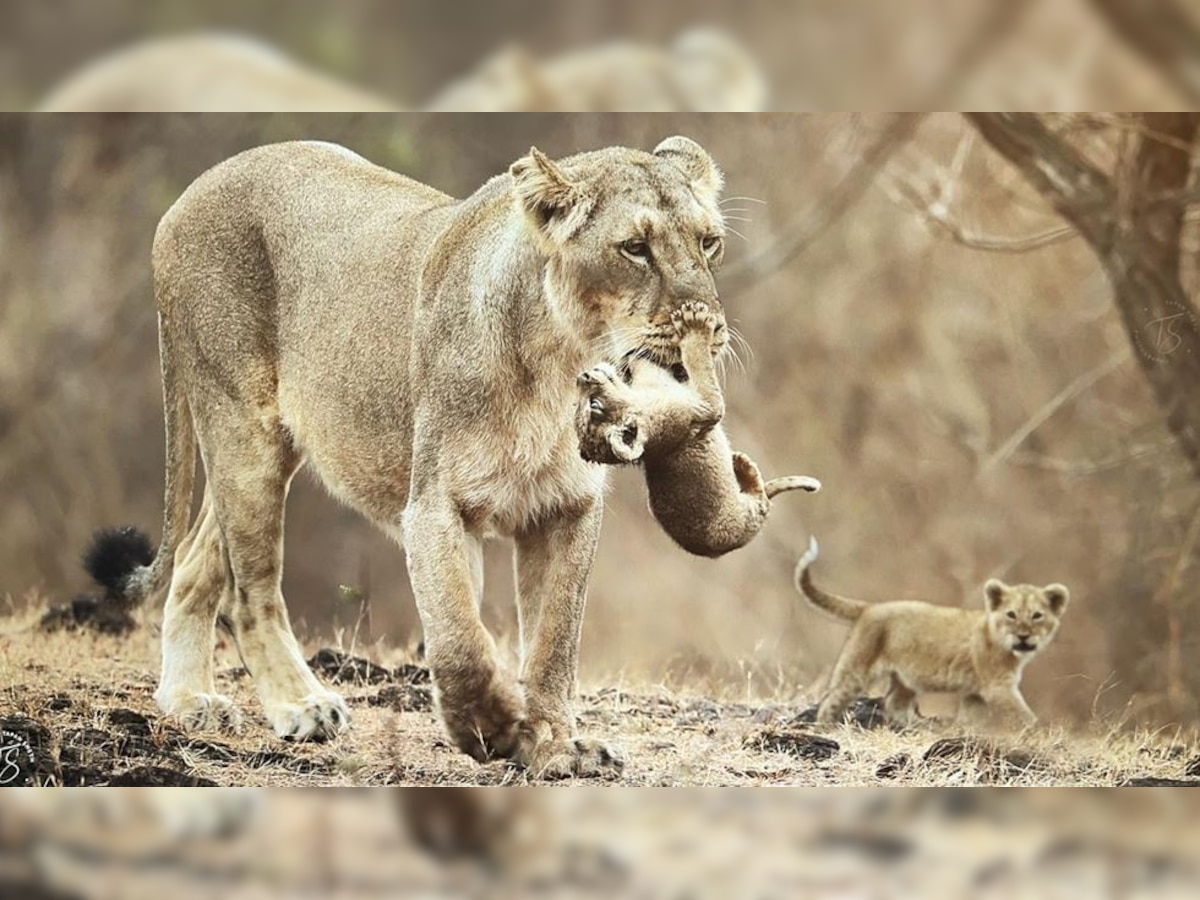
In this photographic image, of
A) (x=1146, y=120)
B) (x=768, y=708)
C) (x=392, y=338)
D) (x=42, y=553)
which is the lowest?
(x=768, y=708)

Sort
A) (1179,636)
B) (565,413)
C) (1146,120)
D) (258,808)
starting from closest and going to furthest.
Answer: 1. (565,413)
2. (258,808)
3. (1146,120)
4. (1179,636)

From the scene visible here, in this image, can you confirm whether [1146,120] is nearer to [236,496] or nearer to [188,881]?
[236,496]

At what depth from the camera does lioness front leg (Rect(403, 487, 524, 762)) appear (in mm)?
4383

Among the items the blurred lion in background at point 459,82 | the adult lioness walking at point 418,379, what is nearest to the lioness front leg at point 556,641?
the adult lioness walking at point 418,379

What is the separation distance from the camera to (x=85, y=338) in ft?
16.7

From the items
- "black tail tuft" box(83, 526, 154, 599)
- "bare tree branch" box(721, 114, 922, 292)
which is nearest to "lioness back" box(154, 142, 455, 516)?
"black tail tuft" box(83, 526, 154, 599)

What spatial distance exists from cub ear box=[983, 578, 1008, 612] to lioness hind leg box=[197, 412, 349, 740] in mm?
1611

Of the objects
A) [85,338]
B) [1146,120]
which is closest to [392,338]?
[85,338]

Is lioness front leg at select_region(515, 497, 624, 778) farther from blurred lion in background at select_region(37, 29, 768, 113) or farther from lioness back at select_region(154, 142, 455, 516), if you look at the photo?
blurred lion in background at select_region(37, 29, 768, 113)

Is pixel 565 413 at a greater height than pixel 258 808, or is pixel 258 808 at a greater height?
pixel 565 413

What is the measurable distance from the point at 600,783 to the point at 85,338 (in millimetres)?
1674

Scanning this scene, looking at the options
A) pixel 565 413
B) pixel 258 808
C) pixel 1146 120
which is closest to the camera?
pixel 565 413

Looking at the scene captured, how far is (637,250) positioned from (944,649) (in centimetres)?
144

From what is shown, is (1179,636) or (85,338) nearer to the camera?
(85,338)
